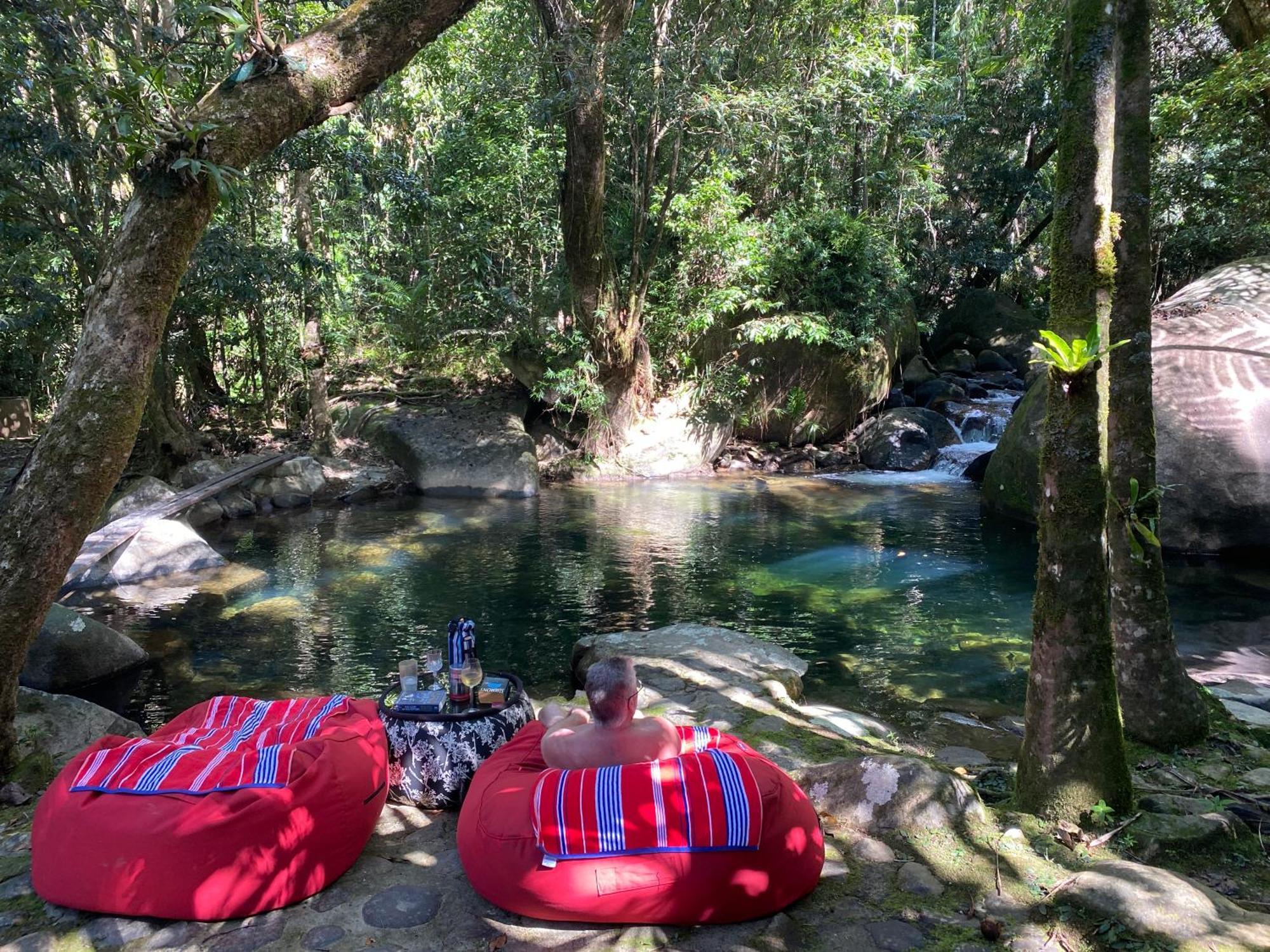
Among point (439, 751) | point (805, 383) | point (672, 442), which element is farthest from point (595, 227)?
point (439, 751)

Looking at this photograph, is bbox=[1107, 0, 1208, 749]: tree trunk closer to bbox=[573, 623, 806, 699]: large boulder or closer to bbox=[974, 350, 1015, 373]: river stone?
bbox=[573, 623, 806, 699]: large boulder

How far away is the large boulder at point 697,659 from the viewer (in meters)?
5.57

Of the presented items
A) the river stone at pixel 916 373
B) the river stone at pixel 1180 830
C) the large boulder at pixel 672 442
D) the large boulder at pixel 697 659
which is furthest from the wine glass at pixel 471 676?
the river stone at pixel 916 373

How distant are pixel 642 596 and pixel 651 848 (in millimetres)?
5822

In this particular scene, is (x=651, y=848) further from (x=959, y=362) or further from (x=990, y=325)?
(x=990, y=325)

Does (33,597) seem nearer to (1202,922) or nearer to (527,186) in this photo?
(1202,922)

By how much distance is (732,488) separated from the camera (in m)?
14.7

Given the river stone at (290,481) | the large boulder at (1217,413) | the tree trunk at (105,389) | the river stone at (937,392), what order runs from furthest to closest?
Answer: the river stone at (937,392), the river stone at (290,481), the large boulder at (1217,413), the tree trunk at (105,389)

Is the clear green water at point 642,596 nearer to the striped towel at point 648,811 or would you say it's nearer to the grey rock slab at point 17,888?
the grey rock slab at point 17,888

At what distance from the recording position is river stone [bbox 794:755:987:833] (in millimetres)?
3346

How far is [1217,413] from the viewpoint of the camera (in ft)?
28.9

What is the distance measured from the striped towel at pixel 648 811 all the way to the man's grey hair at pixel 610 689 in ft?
0.71

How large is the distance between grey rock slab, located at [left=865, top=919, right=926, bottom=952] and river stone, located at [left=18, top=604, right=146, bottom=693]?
5.85 m

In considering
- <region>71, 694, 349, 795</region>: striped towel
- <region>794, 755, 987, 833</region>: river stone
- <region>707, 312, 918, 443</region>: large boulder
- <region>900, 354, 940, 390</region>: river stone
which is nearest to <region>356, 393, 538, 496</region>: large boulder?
<region>707, 312, 918, 443</region>: large boulder
